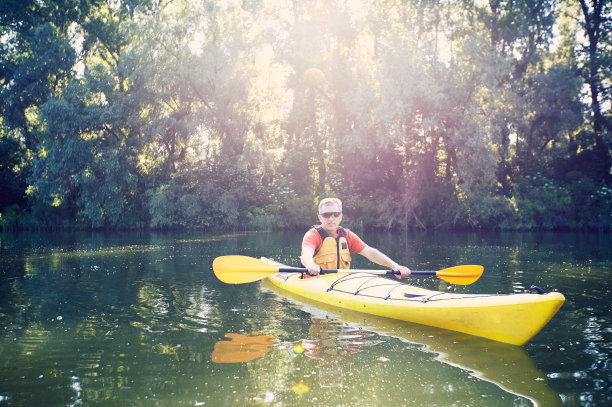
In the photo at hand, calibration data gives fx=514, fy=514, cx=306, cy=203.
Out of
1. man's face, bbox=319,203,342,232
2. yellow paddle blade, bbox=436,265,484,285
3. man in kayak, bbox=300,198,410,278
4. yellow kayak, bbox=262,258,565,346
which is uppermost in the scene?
man's face, bbox=319,203,342,232

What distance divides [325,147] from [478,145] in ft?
29.5

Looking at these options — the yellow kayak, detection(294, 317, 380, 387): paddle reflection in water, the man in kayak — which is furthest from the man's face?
detection(294, 317, 380, 387): paddle reflection in water

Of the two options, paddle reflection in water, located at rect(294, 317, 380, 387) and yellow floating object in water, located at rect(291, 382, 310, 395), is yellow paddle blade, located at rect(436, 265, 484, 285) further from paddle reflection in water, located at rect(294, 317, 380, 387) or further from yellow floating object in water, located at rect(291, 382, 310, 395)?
yellow floating object in water, located at rect(291, 382, 310, 395)

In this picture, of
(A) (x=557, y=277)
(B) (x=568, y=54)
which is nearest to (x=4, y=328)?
(A) (x=557, y=277)

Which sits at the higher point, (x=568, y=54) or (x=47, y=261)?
(x=568, y=54)

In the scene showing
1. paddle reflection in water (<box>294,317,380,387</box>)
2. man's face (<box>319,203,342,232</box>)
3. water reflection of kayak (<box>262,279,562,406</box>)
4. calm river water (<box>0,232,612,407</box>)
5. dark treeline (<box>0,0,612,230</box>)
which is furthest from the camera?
dark treeline (<box>0,0,612,230</box>)

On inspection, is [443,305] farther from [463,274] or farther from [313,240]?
[313,240]

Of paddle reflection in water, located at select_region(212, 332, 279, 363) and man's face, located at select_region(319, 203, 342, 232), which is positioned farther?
man's face, located at select_region(319, 203, 342, 232)

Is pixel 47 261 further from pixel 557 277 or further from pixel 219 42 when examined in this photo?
pixel 219 42

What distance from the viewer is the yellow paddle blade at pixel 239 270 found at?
21.0ft

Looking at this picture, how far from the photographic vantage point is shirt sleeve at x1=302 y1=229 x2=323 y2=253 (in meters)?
6.36

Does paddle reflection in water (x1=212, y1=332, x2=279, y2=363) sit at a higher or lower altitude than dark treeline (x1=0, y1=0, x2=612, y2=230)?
lower

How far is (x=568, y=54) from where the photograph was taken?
79.8 ft

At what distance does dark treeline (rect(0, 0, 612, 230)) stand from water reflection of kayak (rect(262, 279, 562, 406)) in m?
15.3
